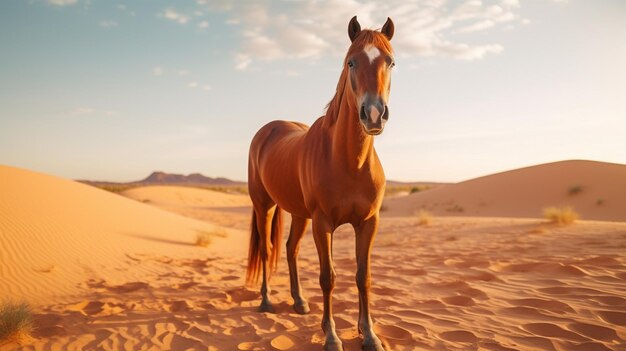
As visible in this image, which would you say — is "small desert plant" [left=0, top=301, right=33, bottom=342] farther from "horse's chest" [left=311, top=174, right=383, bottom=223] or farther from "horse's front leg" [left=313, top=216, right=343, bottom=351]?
"horse's chest" [left=311, top=174, right=383, bottom=223]

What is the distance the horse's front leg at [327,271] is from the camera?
2711 millimetres

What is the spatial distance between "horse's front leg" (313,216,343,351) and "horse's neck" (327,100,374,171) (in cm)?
54

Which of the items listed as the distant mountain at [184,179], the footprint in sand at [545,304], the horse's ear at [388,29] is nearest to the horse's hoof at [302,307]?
the footprint in sand at [545,304]

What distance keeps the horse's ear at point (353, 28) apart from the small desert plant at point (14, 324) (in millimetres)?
3914

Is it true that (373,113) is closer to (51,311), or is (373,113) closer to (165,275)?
(51,311)

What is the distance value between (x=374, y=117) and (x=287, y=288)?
3587 millimetres

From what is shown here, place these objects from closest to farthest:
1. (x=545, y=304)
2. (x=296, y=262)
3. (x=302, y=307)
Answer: (x=545, y=304) < (x=302, y=307) < (x=296, y=262)

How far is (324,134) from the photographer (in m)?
2.99

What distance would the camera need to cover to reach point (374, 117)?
2047 mm

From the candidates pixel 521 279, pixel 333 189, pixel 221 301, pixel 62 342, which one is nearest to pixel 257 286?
pixel 221 301

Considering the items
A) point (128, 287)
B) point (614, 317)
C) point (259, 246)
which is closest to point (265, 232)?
point (259, 246)

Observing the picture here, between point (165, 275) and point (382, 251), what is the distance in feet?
14.9

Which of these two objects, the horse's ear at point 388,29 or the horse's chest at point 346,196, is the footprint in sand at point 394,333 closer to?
the horse's chest at point 346,196

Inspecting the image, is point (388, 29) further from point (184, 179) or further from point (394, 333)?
point (184, 179)
